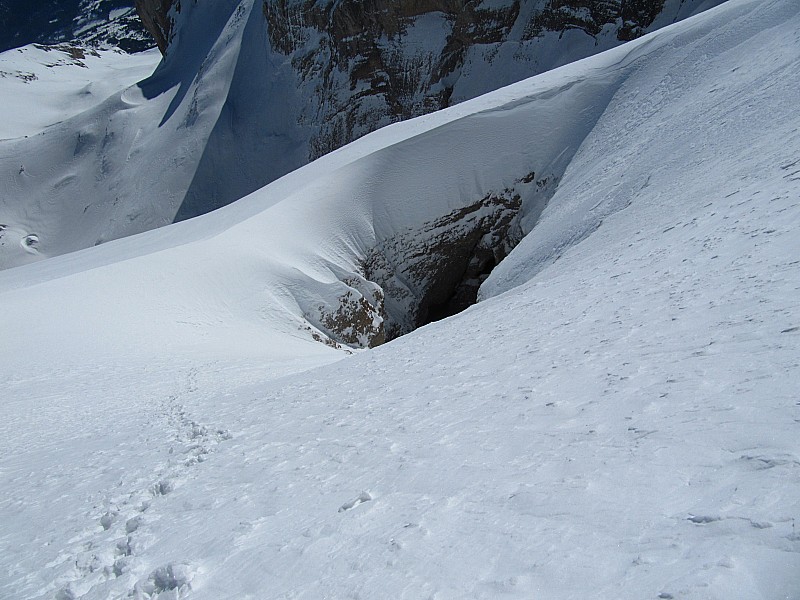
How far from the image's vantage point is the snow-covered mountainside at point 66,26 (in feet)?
251

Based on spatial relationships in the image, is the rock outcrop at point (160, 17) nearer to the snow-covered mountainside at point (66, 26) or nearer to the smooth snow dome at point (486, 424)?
the snow-covered mountainside at point (66, 26)

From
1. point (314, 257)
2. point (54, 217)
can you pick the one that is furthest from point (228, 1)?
point (314, 257)

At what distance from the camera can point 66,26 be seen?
255 ft

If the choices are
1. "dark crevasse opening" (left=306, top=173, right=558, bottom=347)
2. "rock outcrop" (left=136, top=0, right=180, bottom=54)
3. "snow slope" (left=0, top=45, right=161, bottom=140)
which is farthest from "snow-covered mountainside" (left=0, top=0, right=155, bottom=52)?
"dark crevasse opening" (left=306, top=173, right=558, bottom=347)

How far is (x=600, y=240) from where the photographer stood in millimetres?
8844

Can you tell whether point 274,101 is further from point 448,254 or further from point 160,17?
point 448,254

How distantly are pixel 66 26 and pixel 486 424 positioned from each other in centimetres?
9812

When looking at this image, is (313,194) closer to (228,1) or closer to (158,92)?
(158,92)

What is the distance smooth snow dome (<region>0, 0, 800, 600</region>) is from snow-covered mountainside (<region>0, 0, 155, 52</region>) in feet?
267

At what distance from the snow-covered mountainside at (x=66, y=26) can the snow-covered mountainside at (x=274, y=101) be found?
46501mm

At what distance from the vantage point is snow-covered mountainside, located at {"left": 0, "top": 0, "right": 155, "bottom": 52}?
7656cm

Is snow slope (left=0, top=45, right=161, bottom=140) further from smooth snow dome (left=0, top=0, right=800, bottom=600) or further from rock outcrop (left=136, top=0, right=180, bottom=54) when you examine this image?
smooth snow dome (left=0, top=0, right=800, bottom=600)

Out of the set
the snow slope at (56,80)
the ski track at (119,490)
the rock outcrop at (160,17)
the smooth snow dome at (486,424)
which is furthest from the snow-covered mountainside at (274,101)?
the ski track at (119,490)

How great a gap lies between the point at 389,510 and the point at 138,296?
1071 centimetres
